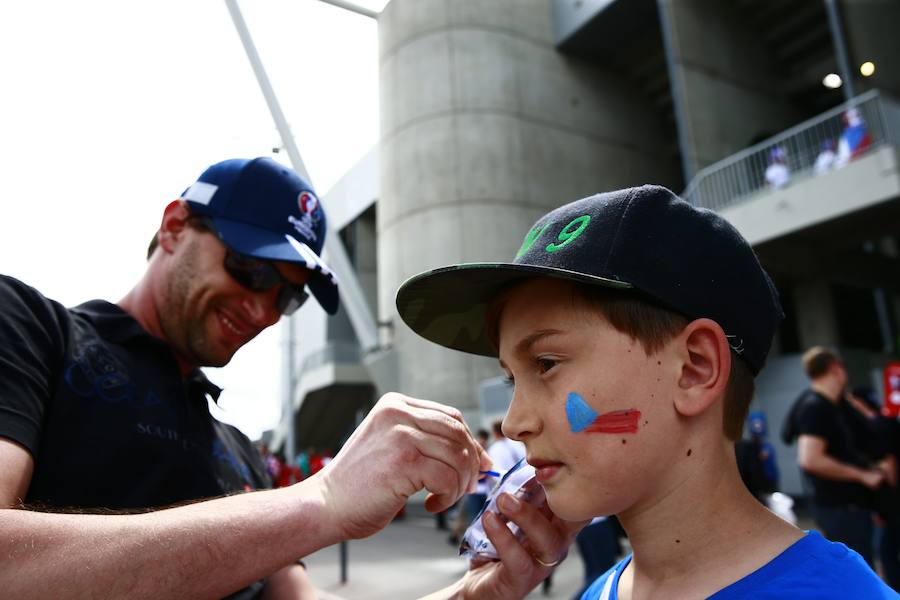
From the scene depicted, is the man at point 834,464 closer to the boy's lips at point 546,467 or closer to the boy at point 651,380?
the boy at point 651,380

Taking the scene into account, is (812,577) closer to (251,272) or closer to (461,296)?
(461,296)

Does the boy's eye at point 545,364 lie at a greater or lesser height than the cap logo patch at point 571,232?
lesser

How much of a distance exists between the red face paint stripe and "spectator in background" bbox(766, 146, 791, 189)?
13.6 metres

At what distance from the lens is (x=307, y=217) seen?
7.32 ft

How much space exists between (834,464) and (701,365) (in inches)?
152

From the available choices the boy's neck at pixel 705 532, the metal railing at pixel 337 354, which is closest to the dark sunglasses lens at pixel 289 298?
the boy's neck at pixel 705 532

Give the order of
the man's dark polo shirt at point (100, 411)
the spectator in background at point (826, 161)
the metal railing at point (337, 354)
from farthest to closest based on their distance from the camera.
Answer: the metal railing at point (337, 354) < the spectator in background at point (826, 161) < the man's dark polo shirt at point (100, 411)

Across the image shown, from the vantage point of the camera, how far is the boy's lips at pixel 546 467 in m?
1.38

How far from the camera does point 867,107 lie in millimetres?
12320

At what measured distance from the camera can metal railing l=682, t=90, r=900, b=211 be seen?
1212 cm

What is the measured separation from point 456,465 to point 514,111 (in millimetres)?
21871

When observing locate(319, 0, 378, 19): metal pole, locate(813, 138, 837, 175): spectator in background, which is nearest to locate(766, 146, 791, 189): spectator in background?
locate(813, 138, 837, 175): spectator in background

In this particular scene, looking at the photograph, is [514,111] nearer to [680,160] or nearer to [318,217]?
[680,160]

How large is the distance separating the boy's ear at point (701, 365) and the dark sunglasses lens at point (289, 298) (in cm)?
133
